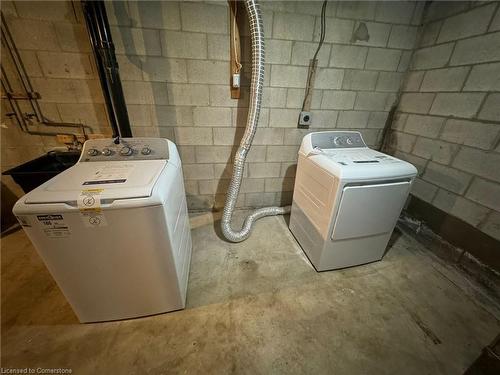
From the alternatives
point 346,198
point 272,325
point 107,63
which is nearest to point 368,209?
point 346,198

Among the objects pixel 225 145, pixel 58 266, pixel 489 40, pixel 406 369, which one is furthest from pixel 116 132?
pixel 489 40

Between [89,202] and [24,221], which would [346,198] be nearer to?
[89,202]

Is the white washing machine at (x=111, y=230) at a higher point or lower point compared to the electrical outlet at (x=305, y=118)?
lower

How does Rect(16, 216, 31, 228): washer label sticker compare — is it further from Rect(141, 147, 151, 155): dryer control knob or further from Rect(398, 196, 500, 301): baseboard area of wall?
Rect(398, 196, 500, 301): baseboard area of wall

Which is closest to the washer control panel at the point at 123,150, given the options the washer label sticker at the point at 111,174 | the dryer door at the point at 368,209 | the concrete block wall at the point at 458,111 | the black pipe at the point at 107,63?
the washer label sticker at the point at 111,174

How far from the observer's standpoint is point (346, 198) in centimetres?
125

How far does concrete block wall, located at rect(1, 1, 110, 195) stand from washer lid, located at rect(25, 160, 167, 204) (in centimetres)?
88

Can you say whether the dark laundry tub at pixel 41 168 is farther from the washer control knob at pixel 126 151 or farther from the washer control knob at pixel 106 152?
the washer control knob at pixel 126 151

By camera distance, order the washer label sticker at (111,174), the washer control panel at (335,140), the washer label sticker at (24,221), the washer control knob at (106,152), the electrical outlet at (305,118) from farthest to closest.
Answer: the electrical outlet at (305,118) → the washer control panel at (335,140) → the washer control knob at (106,152) → the washer label sticker at (111,174) → the washer label sticker at (24,221)

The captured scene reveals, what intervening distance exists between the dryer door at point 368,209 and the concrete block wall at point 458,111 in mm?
647

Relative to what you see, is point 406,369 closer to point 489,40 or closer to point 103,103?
point 489,40

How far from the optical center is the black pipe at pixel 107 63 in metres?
1.30

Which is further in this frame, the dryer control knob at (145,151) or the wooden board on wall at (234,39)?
the wooden board on wall at (234,39)

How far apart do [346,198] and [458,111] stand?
130 cm
